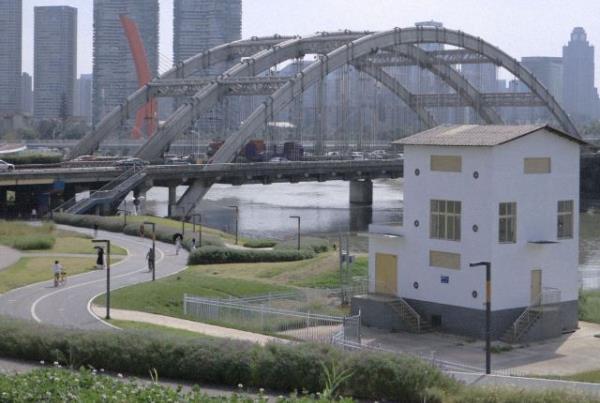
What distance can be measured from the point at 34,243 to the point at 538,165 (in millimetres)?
25232

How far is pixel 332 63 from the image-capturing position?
311 feet

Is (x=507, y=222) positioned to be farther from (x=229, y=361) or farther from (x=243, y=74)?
(x=243, y=74)

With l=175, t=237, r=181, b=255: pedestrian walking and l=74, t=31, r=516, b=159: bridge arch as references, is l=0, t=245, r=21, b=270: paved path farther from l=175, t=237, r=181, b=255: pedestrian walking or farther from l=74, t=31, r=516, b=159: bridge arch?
l=74, t=31, r=516, b=159: bridge arch

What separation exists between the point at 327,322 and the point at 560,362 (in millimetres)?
7345

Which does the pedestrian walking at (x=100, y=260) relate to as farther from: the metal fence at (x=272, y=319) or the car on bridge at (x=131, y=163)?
the car on bridge at (x=131, y=163)

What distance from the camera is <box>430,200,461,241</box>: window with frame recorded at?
38125mm

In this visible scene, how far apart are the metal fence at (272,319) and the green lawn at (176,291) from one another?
2.78 feet

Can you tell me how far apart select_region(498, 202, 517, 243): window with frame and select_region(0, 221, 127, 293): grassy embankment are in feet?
56.9

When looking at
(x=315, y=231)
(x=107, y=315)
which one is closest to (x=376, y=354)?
(x=107, y=315)

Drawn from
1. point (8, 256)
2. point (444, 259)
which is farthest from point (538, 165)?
point (8, 256)

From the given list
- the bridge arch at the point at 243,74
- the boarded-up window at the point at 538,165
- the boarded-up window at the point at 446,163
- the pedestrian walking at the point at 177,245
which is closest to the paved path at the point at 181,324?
the boarded-up window at the point at 446,163

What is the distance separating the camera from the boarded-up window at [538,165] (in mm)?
38562

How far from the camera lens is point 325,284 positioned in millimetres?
45250

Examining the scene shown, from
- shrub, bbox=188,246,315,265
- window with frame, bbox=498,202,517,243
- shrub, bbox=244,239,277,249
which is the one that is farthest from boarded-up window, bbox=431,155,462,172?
shrub, bbox=244,239,277,249
